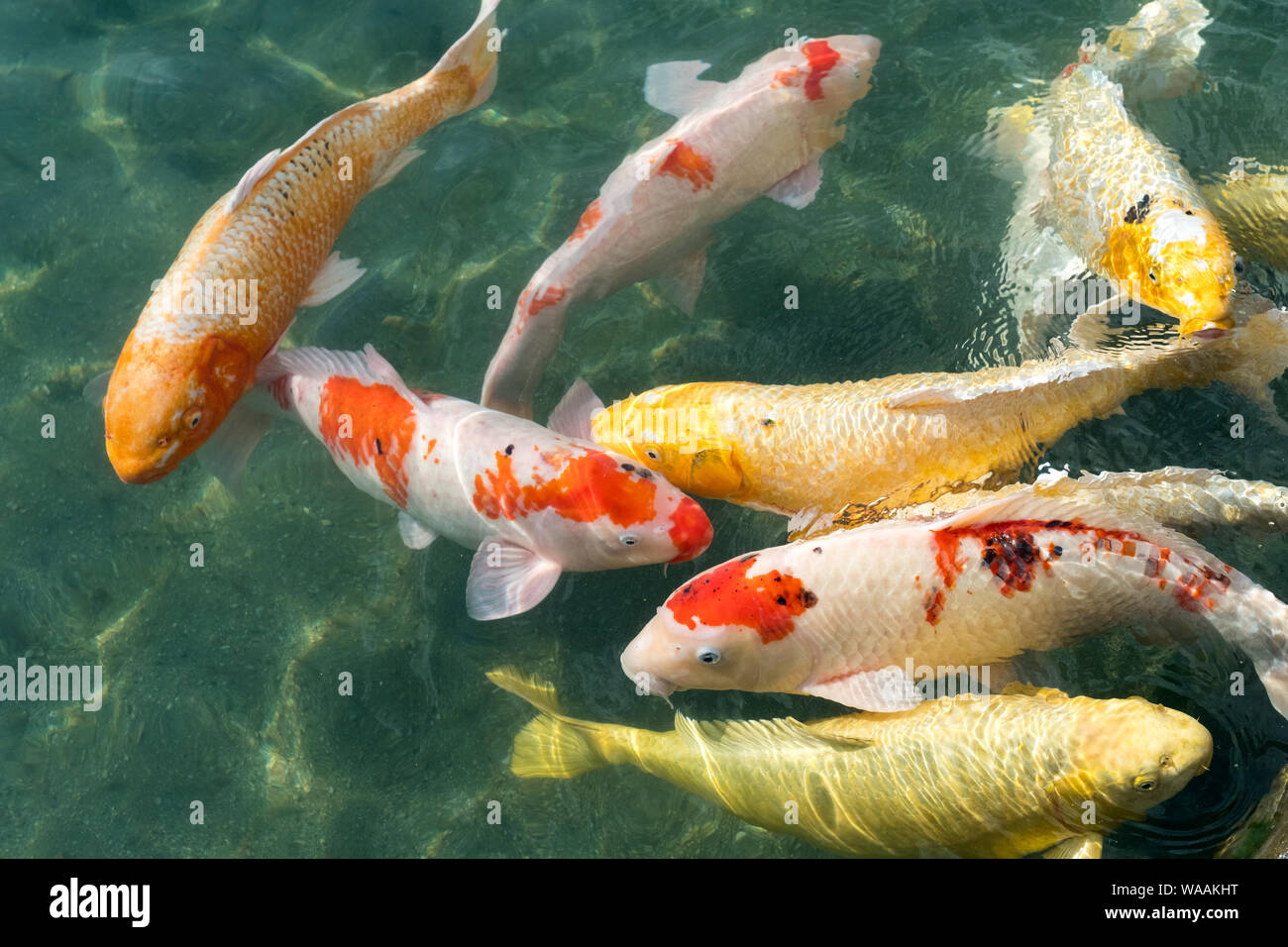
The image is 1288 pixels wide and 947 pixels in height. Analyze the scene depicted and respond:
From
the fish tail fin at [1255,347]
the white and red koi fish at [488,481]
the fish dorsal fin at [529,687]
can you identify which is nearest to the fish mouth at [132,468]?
the white and red koi fish at [488,481]

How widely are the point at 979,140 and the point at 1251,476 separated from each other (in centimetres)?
260

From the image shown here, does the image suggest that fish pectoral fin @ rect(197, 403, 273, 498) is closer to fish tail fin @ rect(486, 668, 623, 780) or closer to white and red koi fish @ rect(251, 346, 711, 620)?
white and red koi fish @ rect(251, 346, 711, 620)

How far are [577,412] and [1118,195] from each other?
2.93 meters

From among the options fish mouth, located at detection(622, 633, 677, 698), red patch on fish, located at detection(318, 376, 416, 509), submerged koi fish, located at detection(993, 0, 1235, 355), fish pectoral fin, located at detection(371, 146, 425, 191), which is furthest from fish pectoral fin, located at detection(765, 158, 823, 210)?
fish mouth, located at detection(622, 633, 677, 698)

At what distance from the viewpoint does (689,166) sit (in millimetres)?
5309

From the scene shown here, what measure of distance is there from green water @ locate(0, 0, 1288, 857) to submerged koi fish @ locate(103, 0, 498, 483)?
27.2 inches

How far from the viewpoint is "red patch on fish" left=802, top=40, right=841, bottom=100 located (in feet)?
18.8

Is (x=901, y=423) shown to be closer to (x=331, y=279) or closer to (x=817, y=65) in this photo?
(x=817, y=65)

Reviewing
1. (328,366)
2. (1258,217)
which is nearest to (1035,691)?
(1258,217)

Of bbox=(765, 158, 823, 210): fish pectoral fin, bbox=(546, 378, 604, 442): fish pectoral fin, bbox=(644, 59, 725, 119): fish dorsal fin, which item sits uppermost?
bbox=(644, 59, 725, 119): fish dorsal fin

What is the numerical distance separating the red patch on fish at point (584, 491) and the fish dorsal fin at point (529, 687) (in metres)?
0.96
